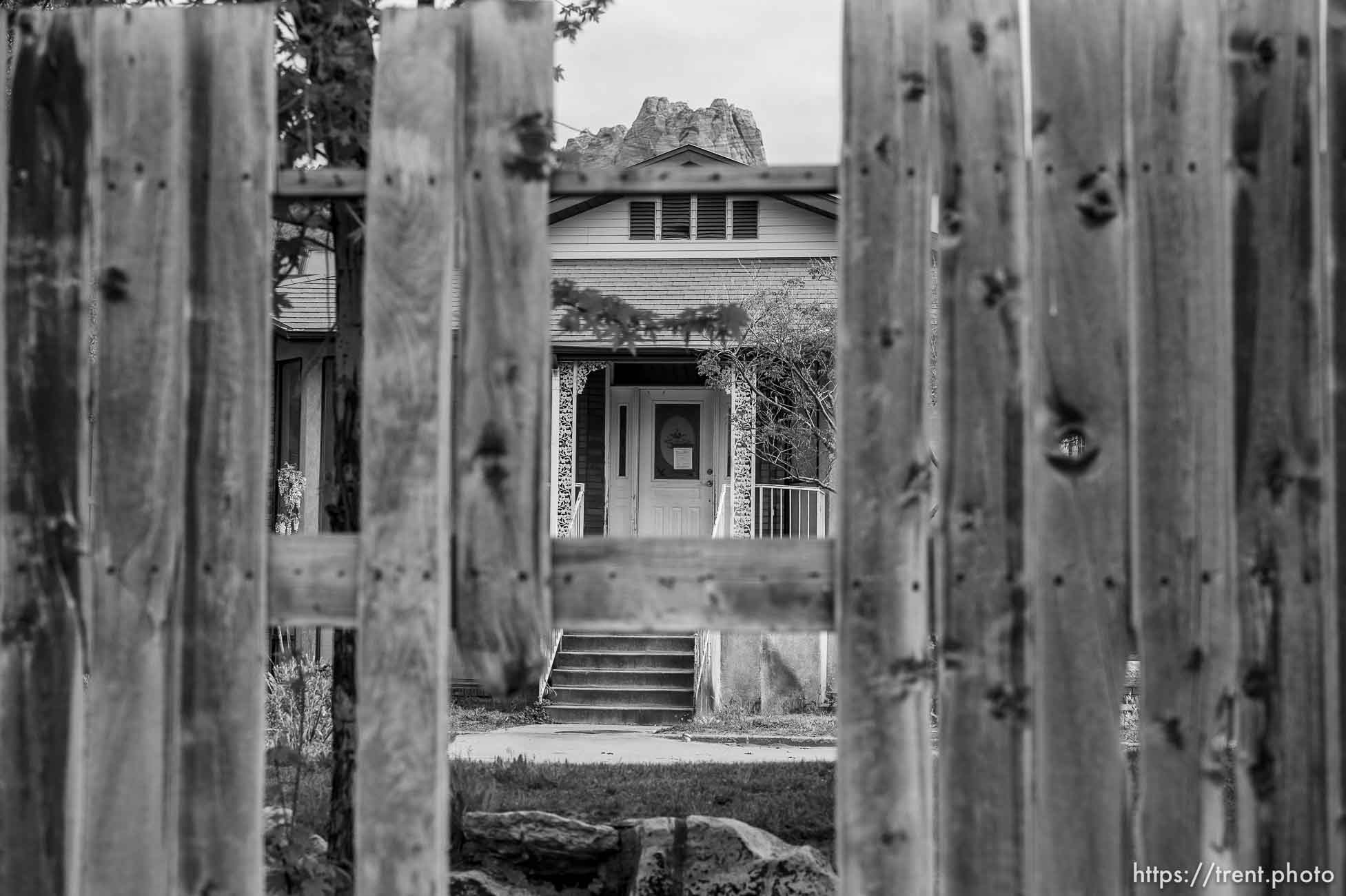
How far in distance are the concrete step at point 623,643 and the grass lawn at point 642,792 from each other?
499cm

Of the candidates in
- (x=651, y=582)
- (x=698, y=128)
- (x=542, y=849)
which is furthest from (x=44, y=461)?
(x=698, y=128)

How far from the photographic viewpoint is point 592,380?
16.7m

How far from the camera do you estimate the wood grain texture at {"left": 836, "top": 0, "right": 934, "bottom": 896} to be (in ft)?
9.03

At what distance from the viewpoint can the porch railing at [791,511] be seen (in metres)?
14.5

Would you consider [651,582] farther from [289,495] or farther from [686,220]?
[686,220]

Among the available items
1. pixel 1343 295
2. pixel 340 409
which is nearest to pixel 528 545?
pixel 1343 295

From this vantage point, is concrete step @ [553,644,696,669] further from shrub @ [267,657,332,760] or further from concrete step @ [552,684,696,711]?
shrub @ [267,657,332,760]

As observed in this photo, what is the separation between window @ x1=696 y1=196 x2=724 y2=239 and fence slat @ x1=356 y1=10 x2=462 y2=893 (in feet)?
47.4

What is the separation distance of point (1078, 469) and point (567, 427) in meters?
12.4

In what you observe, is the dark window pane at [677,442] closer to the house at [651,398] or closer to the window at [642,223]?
the house at [651,398]

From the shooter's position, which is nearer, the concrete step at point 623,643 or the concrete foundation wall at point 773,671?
the concrete foundation wall at point 773,671

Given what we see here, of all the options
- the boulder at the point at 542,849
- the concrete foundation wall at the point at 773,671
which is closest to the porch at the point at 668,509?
the concrete foundation wall at the point at 773,671

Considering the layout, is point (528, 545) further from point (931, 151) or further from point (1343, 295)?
point (1343, 295)

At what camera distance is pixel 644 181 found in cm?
288
